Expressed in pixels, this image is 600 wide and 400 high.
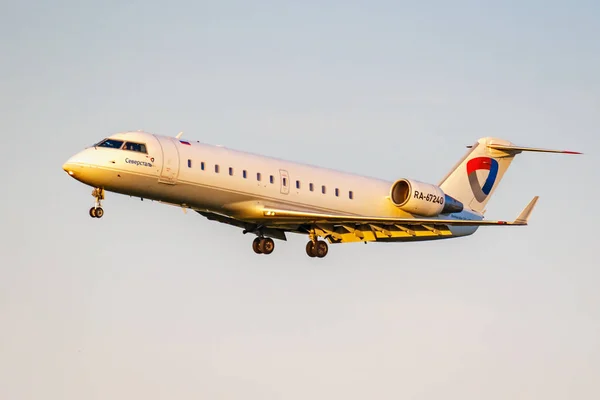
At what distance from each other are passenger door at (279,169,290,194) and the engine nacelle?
390 cm

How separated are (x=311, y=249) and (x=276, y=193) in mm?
2454

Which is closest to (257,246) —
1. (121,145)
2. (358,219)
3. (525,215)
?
(358,219)

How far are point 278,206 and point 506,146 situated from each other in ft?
32.2

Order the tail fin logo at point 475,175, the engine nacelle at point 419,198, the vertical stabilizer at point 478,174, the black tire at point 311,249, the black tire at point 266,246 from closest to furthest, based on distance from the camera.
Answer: the black tire at point 311,249, the black tire at point 266,246, the engine nacelle at point 419,198, the vertical stabilizer at point 478,174, the tail fin logo at point 475,175

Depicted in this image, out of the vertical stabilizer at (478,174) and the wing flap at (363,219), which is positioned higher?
the vertical stabilizer at (478,174)

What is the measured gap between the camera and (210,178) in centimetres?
3366

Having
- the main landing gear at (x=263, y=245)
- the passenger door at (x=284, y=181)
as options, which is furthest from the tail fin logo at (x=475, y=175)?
the passenger door at (x=284, y=181)

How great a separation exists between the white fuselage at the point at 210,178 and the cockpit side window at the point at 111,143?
0.43 ft

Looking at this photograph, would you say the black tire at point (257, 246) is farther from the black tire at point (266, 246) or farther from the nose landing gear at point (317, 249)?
the nose landing gear at point (317, 249)

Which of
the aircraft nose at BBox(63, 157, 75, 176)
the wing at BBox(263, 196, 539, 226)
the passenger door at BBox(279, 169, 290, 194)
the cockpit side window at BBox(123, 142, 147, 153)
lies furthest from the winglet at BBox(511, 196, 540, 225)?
the aircraft nose at BBox(63, 157, 75, 176)

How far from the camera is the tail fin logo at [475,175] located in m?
40.6

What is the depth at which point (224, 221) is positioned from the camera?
36938 mm

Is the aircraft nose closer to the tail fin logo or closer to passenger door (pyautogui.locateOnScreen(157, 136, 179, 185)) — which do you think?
passenger door (pyautogui.locateOnScreen(157, 136, 179, 185))

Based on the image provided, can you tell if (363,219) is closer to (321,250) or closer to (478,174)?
(321,250)
